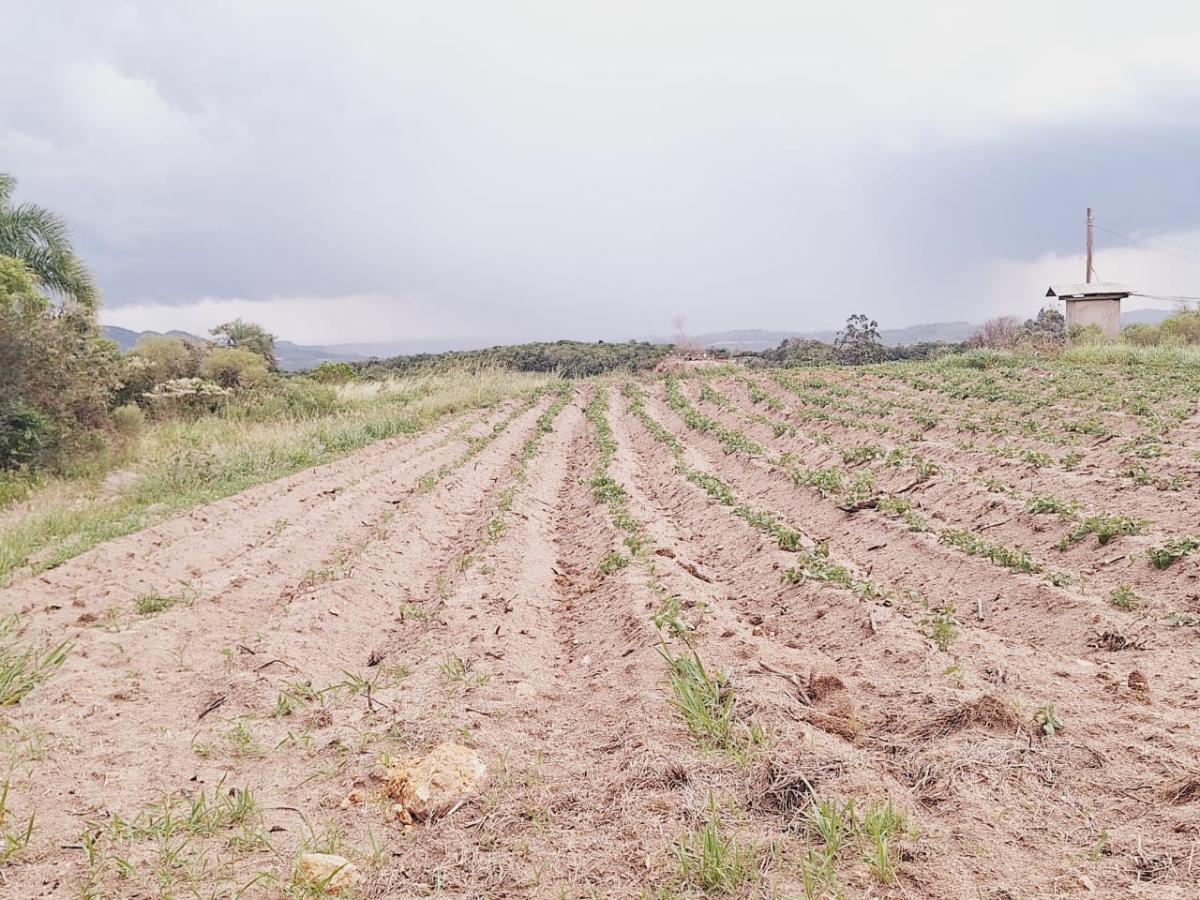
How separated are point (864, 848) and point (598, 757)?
50.1 inches

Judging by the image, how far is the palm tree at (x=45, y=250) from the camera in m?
17.8

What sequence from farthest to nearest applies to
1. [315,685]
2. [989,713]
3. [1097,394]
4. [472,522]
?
[1097,394], [472,522], [315,685], [989,713]

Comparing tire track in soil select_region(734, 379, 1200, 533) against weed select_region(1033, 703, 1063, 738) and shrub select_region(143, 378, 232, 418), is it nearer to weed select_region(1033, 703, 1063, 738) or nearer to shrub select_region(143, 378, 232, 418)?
weed select_region(1033, 703, 1063, 738)

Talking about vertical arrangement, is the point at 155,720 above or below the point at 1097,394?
→ below

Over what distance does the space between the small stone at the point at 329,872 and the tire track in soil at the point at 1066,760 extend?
7.15 feet

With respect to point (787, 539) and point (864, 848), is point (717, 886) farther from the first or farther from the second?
point (787, 539)

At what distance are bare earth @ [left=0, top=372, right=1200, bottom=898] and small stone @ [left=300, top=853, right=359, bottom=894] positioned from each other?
0.24ft

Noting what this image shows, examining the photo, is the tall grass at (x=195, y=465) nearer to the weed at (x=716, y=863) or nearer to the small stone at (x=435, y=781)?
the small stone at (x=435, y=781)

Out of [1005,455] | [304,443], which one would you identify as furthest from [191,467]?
[1005,455]

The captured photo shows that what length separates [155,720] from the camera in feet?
14.2

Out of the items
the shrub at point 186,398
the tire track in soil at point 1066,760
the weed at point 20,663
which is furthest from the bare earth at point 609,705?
the shrub at point 186,398

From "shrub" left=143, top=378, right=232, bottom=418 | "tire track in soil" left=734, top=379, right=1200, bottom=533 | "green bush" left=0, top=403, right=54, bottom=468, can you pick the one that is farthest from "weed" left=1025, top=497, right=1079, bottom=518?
"shrub" left=143, top=378, right=232, bottom=418

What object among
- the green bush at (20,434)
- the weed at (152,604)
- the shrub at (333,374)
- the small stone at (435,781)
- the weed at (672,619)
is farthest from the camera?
the shrub at (333,374)

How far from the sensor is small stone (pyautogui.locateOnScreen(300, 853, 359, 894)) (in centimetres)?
285
